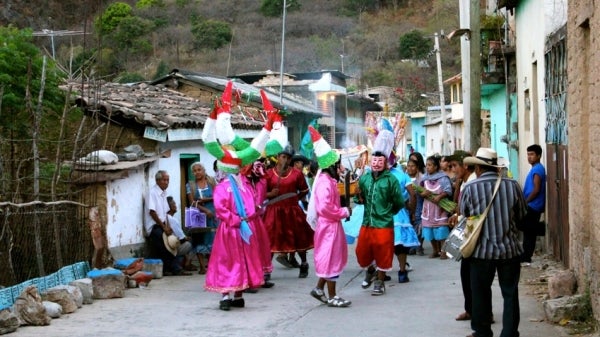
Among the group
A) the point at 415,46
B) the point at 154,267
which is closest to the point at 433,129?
the point at 415,46

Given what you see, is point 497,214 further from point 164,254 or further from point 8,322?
point 164,254

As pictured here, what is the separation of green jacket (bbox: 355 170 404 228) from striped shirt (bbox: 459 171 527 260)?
3436 millimetres

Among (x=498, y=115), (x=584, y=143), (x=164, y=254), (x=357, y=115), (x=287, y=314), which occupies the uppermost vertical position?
(x=357, y=115)

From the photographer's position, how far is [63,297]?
1072cm

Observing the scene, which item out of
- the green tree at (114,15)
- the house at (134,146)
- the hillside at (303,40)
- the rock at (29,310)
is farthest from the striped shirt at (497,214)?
the green tree at (114,15)

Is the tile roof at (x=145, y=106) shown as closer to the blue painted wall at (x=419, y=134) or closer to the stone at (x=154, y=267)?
the stone at (x=154, y=267)

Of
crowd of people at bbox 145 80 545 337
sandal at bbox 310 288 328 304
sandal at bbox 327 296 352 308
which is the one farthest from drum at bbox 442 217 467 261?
sandal at bbox 310 288 328 304

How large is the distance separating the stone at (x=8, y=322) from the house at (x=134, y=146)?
10.9 feet

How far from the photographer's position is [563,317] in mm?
9562

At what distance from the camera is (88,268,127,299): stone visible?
11.9m

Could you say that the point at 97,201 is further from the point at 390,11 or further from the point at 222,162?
the point at 390,11

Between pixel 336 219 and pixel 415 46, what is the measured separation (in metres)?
69.6

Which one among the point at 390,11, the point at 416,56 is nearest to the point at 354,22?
the point at 390,11

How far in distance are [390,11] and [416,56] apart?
2290 cm
